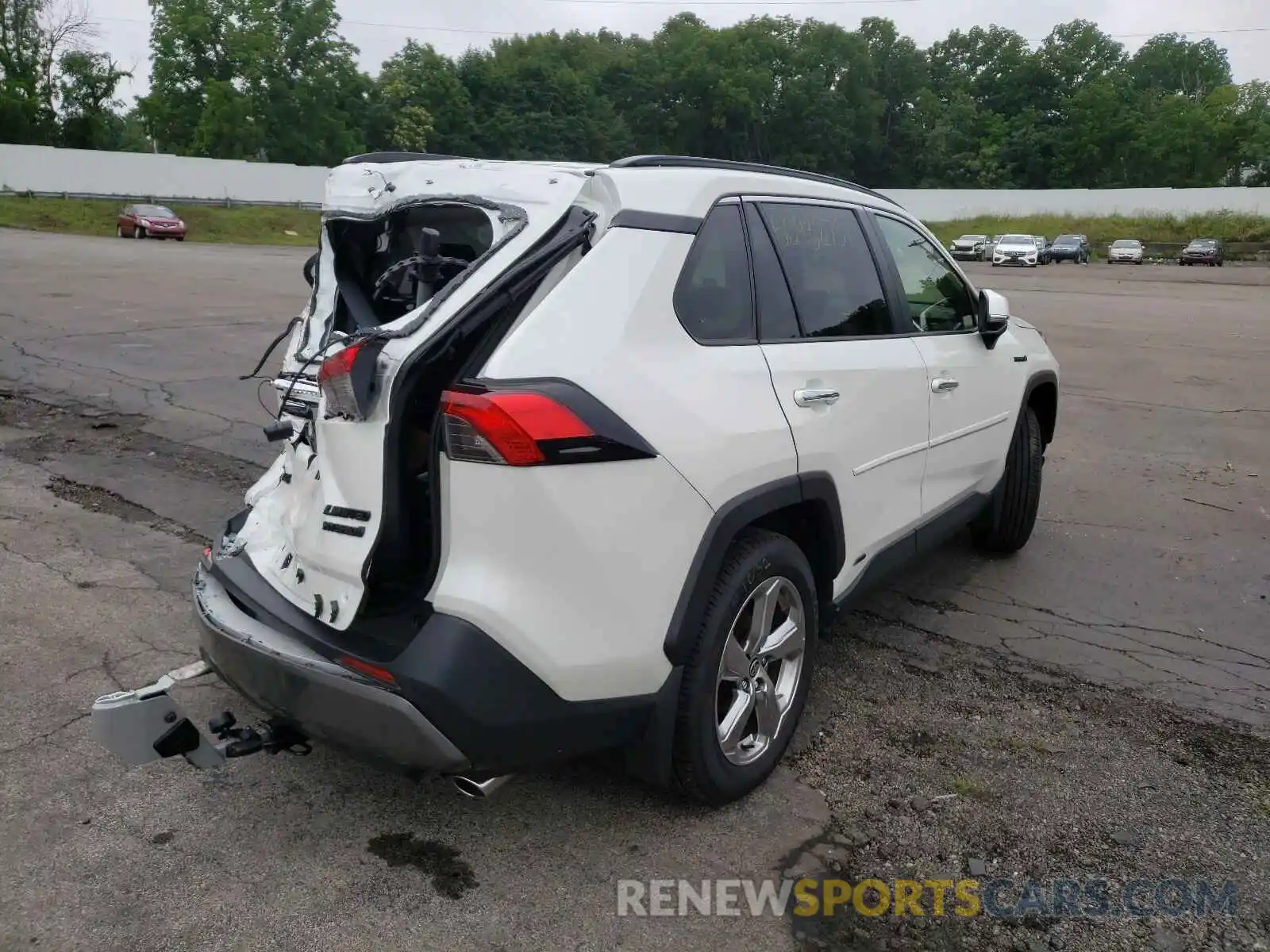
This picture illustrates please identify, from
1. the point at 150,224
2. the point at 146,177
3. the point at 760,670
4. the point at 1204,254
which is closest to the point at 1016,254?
the point at 1204,254

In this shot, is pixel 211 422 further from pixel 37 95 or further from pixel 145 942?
pixel 37 95

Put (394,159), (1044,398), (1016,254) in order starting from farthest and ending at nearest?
1. (1016,254)
2. (1044,398)
3. (394,159)

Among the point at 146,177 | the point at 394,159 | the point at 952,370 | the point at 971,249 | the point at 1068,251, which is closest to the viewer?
the point at 394,159

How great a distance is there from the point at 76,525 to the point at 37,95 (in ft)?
210

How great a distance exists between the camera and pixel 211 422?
8047 mm

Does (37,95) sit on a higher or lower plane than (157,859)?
higher

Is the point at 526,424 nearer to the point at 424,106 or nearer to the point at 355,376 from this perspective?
the point at 355,376

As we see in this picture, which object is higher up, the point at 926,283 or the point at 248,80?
the point at 248,80

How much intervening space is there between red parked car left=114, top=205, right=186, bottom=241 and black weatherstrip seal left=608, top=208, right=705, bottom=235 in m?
38.4

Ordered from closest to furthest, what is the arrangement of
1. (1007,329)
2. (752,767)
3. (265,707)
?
(265,707)
(752,767)
(1007,329)

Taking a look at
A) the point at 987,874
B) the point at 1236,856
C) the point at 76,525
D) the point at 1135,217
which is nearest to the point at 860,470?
the point at 987,874

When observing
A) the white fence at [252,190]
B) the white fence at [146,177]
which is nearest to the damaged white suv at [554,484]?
the white fence at [252,190]

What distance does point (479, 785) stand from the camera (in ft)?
8.48

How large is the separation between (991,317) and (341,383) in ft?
10.0
